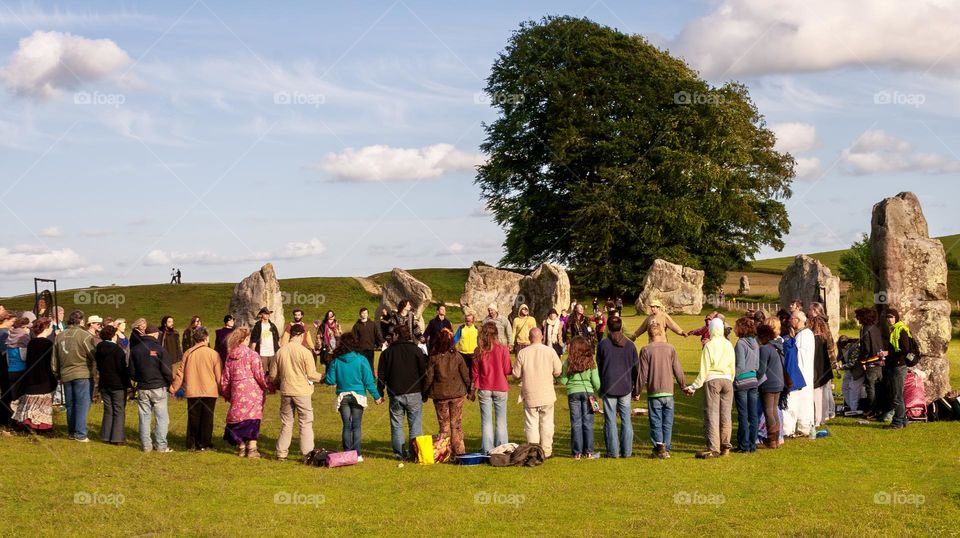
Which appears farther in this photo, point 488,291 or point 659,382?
point 488,291

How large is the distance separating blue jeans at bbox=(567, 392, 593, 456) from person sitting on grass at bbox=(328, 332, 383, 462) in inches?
116

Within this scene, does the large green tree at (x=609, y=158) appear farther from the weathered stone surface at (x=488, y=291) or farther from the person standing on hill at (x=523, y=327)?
the person standing on hill at (x=523, y=327)

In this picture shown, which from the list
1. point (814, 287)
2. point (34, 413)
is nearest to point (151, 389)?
point (34, 413)

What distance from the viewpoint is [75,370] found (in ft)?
54.9

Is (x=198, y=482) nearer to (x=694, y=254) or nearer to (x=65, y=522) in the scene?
(x=65, y=522)

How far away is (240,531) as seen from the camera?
1133 centimetres

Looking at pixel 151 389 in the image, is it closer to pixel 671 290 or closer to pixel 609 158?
pixel 671 290

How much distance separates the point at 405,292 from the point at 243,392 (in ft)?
70.2

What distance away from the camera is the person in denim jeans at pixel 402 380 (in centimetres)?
1547

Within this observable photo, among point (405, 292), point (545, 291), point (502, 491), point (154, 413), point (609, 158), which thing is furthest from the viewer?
point (609, 158)

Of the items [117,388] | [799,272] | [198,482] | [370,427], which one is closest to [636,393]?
[370,427]

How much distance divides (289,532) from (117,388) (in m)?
6.64

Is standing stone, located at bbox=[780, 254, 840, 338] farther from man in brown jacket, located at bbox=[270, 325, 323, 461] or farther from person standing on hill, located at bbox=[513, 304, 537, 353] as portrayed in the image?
man in brown jacket, located at bbox=[270, 325, 323, 461]

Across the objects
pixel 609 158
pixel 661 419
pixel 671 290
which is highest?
pixel 609 158
